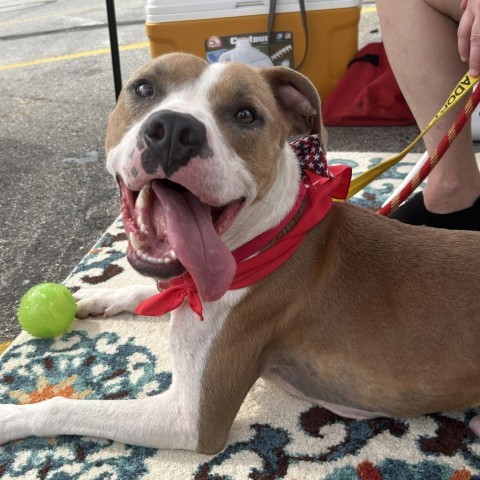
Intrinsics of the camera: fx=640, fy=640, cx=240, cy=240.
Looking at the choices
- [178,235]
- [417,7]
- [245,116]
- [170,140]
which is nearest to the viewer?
[170,140]

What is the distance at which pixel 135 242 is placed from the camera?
1945mm

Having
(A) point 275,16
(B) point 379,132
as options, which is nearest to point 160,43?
(A) point 275,16

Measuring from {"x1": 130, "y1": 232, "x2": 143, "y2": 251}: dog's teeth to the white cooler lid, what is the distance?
312 centimetres

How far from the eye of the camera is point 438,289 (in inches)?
82.9

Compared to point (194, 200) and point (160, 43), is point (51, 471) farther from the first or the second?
point (160, 43)

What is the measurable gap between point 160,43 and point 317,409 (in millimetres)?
3253

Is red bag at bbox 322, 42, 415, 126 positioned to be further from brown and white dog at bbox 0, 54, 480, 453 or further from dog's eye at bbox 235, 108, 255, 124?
dog's eye at bbox 235, 108, 255, 124

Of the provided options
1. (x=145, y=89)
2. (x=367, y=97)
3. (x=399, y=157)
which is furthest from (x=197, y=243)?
(x=367, y=97)

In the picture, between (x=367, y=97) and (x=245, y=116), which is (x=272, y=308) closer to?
(x=245, y=116)

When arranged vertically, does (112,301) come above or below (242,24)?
below

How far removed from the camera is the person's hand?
7.62ft

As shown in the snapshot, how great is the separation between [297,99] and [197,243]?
76 centimetres

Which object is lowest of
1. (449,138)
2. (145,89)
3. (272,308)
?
(272,308)

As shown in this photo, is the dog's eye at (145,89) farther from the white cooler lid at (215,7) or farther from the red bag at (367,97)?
the red bag at (367,97)
